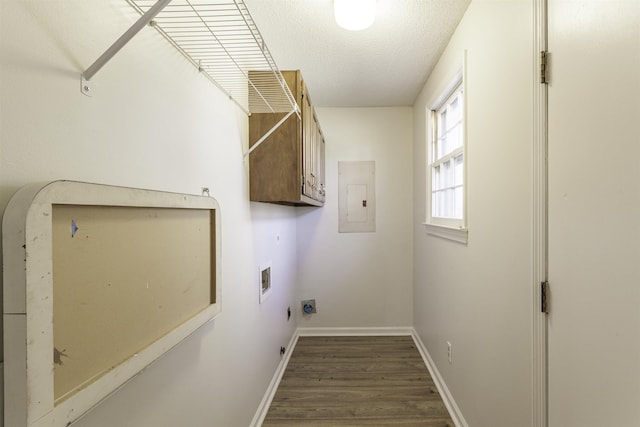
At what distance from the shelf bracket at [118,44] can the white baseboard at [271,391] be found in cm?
189

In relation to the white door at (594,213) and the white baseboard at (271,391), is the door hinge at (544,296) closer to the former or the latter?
the white door at (594,213)

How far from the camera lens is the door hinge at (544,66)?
102 centimetres

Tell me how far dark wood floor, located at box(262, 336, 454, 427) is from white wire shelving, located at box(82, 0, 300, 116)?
6.49 ft

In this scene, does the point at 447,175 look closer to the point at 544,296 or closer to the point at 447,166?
the point at 447,166

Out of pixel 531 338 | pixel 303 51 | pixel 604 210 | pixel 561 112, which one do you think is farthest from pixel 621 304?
pixel 303 51

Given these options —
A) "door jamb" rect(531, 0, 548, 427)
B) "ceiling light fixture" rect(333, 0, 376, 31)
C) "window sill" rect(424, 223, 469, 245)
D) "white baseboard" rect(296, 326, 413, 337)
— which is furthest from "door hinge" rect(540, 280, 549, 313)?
"white baseboard" rect(296, 326, 413, 337)

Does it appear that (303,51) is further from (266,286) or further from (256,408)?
(256,408)

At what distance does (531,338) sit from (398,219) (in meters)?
2.21

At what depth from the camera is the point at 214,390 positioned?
4.16 feet

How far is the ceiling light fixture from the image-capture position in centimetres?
153

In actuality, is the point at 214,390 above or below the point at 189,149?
below

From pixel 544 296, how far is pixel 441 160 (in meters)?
1.51

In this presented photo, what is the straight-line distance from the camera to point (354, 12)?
155 centimetres

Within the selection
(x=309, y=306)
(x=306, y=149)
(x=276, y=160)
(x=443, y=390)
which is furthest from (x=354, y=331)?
(x=276, y=160)
